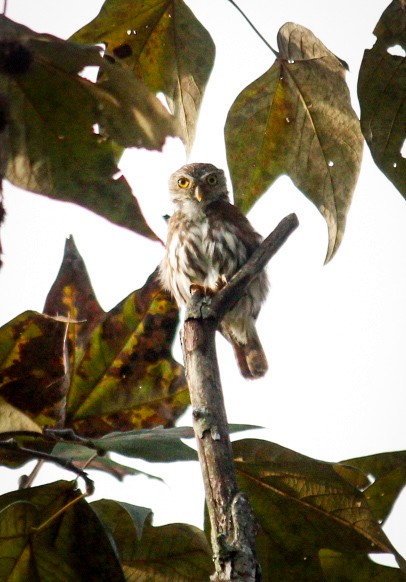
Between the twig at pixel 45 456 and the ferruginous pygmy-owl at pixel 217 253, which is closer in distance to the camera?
the twig at pixel 45 456

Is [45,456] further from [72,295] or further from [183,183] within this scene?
[183,183]

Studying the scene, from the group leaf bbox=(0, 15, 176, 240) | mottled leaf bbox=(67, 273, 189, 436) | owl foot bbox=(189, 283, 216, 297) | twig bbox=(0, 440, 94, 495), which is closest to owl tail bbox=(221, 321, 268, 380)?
owl foot bbox=(189, 283, 216, 297)

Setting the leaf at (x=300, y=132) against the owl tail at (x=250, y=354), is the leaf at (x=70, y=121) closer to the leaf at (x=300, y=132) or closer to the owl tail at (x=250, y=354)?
the leaf at (x=300, y=132)

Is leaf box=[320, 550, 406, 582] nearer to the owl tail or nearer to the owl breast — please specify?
the owl breast

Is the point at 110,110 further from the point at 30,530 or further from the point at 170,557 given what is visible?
the point at 170,557

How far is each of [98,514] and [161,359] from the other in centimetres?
49

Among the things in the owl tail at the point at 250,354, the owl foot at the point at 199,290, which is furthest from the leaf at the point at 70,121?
the owl tail at the point at 250,354

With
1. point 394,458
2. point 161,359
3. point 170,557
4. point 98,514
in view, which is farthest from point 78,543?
point 394,458

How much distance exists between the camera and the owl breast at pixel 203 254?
4926mm

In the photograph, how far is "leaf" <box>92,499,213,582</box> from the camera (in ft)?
6.21

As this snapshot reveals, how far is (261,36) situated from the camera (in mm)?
2141

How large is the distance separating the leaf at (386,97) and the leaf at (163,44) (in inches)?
15.4

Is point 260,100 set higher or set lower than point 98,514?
higher

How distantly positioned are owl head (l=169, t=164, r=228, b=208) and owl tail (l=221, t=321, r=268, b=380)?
89cm
